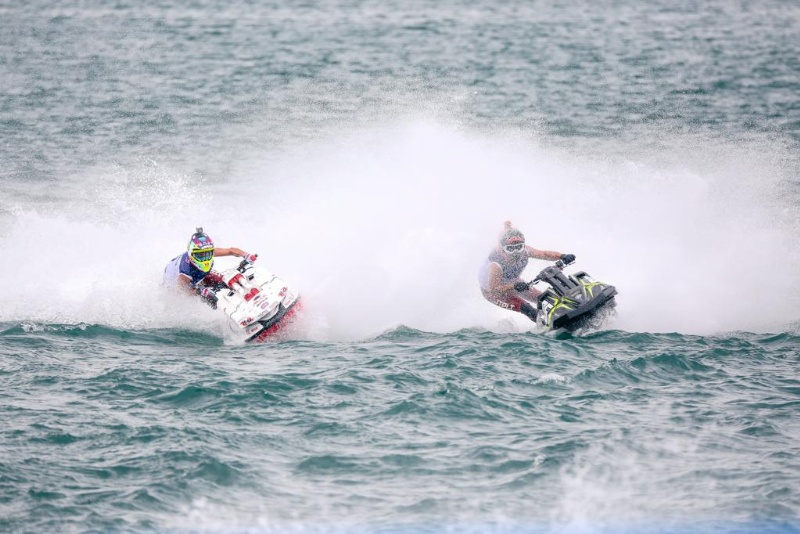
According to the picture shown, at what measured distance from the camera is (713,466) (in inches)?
580

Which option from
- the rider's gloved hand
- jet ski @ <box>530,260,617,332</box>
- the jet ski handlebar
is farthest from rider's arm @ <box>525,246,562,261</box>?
the rider's gloved hand

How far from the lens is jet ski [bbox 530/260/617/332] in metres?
20.1

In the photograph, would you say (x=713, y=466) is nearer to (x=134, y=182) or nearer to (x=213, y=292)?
(x=213, y=292)

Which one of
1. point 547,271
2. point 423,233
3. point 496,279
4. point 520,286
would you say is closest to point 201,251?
point 423,233

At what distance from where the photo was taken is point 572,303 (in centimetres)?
2022

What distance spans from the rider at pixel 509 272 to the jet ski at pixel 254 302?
395 cm

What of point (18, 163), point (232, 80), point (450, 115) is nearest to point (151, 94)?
point (232, 80)

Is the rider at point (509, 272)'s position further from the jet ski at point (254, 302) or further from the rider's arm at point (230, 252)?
the rider's arm at point (230, 252)

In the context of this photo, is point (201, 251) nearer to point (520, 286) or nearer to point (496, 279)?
point (496, 279)

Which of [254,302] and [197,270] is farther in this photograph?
[197,270]

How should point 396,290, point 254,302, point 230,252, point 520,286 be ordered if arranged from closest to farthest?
point 254,302, point 520,286, point 230,252, point 396,290

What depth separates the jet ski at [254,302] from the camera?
20297mm

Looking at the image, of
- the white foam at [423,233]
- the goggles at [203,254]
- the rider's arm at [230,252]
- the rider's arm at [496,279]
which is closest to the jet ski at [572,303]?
the rider's arm at [496,279]

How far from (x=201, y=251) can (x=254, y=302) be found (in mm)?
1497
